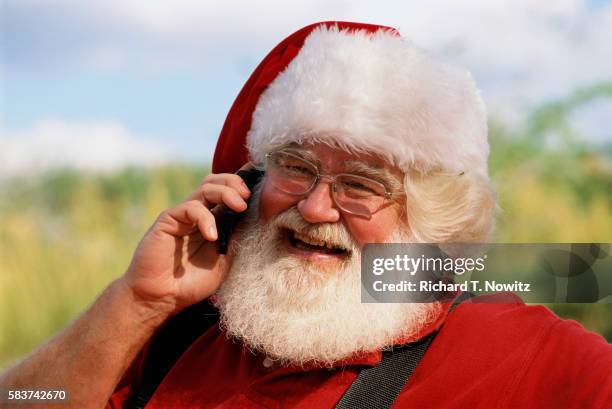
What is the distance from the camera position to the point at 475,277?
2.56 meters

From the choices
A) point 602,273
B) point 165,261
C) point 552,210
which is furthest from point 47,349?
point 552,210

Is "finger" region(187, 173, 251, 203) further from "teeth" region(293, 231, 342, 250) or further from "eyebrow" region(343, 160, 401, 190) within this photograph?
"eyebrow" region(343, 160, 401, 190)

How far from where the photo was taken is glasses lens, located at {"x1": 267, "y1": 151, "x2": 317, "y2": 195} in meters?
2.39

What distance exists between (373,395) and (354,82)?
0.92m

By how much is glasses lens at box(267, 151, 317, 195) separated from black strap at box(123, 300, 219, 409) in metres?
0.59

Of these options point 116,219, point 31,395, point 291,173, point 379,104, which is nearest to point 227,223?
point 291,173

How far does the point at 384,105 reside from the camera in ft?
7.73

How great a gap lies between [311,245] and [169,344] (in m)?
0.64

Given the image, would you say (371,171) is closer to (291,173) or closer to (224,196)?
Answer: (291,173)

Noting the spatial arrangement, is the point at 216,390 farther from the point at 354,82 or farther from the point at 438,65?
the point at 438,65

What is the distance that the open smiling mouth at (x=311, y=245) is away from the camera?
2.40 m

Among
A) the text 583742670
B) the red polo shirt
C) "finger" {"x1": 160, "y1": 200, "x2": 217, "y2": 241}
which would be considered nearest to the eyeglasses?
"finger" {"x1": 160, "y1": 200, "x2": 217, "y2": 241}

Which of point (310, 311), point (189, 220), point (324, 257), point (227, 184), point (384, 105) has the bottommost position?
point (310, 311)

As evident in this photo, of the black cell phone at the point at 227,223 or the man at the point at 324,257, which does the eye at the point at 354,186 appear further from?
the black cell phone at the point at 227,223
